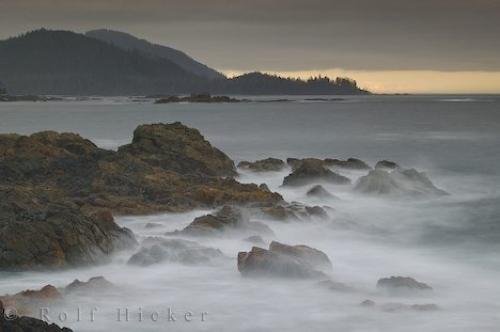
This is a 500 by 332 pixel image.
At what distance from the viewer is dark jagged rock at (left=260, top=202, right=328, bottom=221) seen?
755 inches

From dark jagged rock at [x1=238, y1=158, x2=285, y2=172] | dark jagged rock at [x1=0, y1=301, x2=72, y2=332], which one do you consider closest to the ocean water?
dark jagged rock at [x1=238, y1=158, x2=285, y2=172]

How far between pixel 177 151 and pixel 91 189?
555cm

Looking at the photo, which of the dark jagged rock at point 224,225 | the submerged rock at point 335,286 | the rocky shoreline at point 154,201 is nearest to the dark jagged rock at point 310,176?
the rocky shoreline at point 154,201

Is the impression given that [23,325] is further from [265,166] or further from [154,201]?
[265,166]

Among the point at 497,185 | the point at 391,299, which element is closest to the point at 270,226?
the point at 391,299

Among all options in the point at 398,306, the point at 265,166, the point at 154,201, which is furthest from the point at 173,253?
the point at 265,166

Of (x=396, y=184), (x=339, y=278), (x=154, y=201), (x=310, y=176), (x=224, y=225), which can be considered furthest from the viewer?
(x=310, y=176)

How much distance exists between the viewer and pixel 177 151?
1025 inches

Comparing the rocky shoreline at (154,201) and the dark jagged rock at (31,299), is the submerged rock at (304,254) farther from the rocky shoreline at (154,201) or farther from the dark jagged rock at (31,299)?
the dark jagged rock at (31,299)

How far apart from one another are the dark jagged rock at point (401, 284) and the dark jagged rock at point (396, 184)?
12.2 metres

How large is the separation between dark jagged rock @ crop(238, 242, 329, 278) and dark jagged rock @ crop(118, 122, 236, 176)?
10.7 metres

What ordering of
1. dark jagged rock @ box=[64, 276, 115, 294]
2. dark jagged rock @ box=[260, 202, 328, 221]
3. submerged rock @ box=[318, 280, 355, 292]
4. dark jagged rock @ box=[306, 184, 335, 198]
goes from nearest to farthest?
dark jagged rock @ box=[64, 276, 115, 294] → submerged rock @ box=[318, 280, 355, 292] → dark jagged rock @ box=[260, 202, 328, 221] → dark jagged rock @ box=[306, 184, 335, 198]

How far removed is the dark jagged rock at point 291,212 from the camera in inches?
755

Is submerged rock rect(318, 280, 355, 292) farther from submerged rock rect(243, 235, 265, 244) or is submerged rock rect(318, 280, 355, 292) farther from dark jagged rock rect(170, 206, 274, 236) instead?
dark jagged rock rect(170, 206, 274, 236)
